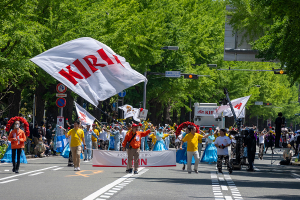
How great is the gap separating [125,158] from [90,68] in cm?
644

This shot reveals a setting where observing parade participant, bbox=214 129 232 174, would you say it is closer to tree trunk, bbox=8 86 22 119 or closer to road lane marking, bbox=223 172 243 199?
road lane marking, bbox=223 172 243 199

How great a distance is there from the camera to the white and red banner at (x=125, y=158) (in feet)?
64.3

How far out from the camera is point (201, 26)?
47.1 m

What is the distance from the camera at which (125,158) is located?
64.6 ft

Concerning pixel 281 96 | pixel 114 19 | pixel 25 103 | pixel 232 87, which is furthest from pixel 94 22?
pixel 281 96

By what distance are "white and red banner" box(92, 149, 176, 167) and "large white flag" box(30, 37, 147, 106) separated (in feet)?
19.9

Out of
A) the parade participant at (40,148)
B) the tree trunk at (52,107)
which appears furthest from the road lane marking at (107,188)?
the tree trunk at (52,107)

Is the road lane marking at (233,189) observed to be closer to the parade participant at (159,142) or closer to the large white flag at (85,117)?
the large white flag at (85,117)

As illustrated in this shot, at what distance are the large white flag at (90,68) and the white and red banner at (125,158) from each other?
19.9 ft

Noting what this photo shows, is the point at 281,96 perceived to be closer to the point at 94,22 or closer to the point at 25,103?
the point at 25,103

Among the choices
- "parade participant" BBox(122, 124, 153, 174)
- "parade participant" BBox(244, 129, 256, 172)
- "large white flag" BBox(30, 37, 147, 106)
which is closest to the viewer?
"large white flag" BBox(30, 37, 147, 106)

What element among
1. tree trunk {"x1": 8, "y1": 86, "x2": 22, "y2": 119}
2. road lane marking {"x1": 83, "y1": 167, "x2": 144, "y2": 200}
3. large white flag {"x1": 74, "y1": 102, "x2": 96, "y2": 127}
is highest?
tree trunk {"x1": 8, "y1": 86, "x2": 22, "y2": 119}

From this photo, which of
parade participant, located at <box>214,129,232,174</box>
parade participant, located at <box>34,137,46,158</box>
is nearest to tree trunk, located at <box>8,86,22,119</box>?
parade participant, located at <box>34,137,46,158</box>

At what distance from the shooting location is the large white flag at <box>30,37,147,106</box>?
13492 millimetres
